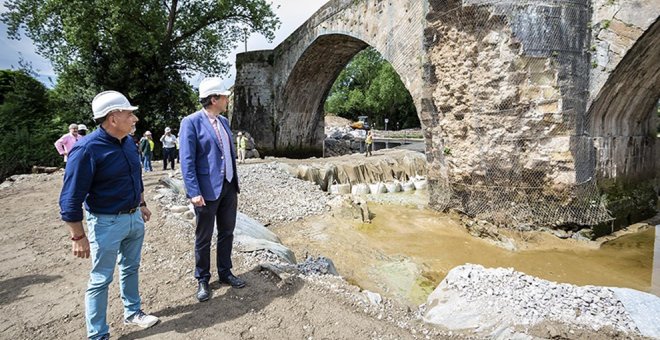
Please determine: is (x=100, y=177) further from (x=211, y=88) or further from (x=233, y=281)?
(x=233, y=281)

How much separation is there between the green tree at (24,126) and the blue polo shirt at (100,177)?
11.7 metres

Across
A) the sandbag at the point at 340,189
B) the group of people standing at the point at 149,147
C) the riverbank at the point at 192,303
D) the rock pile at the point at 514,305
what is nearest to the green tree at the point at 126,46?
the group of people standing at the point at 149,147

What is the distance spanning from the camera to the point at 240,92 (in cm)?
1705

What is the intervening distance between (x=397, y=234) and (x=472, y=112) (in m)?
2.88

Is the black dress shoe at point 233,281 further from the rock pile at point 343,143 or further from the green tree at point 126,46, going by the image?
the rock pile at point 343,143

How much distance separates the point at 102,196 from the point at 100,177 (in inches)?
4.5

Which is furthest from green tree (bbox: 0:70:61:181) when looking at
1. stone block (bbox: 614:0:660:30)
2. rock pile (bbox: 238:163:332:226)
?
stone block (bbox: 614:0:660:30)

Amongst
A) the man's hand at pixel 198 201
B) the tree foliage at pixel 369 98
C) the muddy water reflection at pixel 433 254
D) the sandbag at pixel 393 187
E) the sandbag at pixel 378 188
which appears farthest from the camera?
the tree foliage at pixel 369 98

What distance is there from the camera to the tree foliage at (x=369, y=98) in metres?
30.3

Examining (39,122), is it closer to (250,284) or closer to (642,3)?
(250,284)

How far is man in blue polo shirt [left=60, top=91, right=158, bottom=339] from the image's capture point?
205 cm

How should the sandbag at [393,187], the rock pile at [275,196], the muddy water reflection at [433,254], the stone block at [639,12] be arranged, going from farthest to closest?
the sandbag at [393,187], the rock pile at [275,196], the stone block at [639,12], the muddy water reflection at [433,254]

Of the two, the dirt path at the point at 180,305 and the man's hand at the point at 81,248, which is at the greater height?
the man's hand at the point at 81,248

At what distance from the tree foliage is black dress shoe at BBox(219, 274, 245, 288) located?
2786cm
